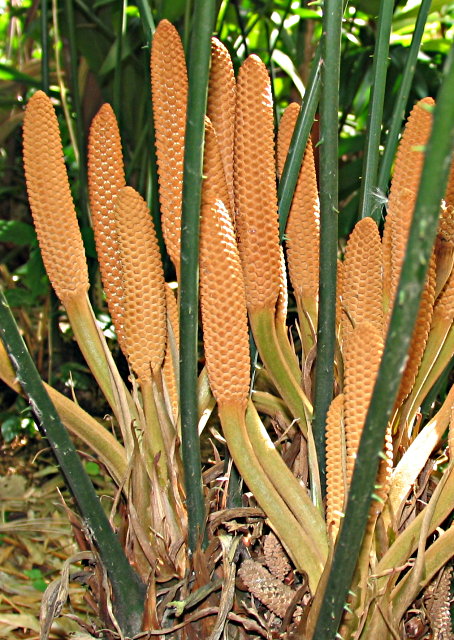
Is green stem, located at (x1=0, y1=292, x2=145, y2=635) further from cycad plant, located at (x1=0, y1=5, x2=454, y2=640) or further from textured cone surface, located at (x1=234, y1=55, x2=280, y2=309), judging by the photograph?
textured cone surface, located at (x1=234, y1=55, x2=280, y2=309)

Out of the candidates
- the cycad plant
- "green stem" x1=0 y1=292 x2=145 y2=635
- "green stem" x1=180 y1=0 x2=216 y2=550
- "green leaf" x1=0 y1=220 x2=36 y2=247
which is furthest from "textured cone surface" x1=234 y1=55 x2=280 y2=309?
"green leaf" x1=0 y1=220 x2=36 y2=247

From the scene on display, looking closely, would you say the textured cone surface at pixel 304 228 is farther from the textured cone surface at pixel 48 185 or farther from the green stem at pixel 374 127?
the textured cone surface at pixel 48 185

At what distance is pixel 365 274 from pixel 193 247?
0.59ft

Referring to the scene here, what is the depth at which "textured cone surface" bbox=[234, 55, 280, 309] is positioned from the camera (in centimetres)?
70

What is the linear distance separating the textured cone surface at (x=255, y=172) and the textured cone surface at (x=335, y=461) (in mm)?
144

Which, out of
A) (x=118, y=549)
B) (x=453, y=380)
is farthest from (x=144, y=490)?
(x=453, y=380)

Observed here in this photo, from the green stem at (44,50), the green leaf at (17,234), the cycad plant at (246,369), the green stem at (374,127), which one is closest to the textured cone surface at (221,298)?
the cycad plant at (246,369)

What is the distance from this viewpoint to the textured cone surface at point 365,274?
0.71 m

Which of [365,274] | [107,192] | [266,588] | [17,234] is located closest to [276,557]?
[266,588]

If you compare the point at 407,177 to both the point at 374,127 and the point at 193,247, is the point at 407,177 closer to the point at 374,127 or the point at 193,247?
the point at 374,127

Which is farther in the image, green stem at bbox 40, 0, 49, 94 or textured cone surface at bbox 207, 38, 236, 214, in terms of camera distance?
green stem at bbox 40, 0, 49, 94

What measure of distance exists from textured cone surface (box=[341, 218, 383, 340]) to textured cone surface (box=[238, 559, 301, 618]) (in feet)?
0.80

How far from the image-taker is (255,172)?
70cm

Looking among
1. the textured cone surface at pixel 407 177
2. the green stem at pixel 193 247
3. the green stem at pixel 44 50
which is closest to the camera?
the green stem at pixel 193 247
